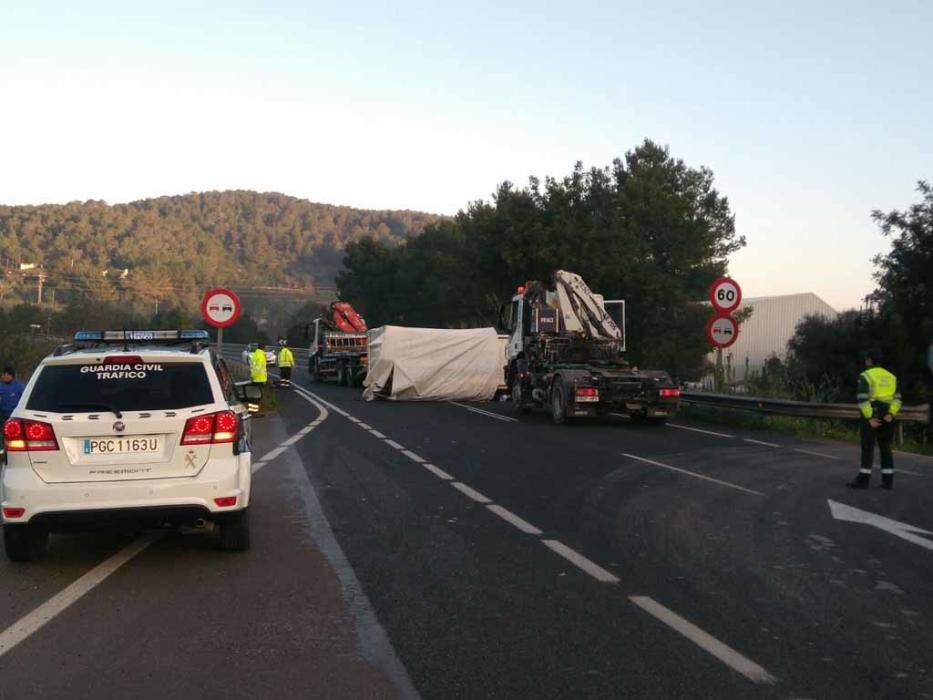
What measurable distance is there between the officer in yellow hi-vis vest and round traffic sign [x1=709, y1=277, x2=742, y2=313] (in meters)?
8.71

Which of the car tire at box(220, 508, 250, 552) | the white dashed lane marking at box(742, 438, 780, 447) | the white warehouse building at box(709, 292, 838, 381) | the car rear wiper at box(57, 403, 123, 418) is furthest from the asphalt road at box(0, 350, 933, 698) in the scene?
the white warehouse building at box(709, 292, 838, 381)

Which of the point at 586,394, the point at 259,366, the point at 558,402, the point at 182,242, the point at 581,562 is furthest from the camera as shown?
the point at 182,242

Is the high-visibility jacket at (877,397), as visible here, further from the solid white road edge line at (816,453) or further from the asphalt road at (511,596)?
the solid white road edge line at (816,453)

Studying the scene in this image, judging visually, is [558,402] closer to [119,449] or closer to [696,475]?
[696,475]

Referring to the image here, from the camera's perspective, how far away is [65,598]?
673 centimetres

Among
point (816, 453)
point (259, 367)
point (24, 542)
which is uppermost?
point (259, 367)

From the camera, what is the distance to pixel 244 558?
797cm

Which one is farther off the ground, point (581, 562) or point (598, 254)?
point (598, 254)

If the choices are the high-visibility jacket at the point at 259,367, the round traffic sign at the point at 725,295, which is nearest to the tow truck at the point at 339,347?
the high-visibility jacket at the point at 259,367

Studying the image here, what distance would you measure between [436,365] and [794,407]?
1402 centimetres

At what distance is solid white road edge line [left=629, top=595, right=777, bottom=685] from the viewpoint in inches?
202

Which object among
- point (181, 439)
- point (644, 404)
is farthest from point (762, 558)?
point (644, 404)

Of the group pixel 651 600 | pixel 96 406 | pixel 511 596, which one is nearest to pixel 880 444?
pixel 651 600

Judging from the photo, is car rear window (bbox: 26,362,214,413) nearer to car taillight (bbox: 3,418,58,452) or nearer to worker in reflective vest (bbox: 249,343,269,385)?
car taillight (bbox: 3,418,58,452)
